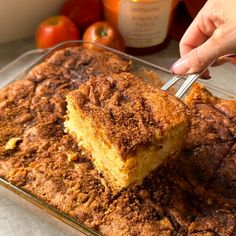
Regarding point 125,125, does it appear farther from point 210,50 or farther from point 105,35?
point 105,35

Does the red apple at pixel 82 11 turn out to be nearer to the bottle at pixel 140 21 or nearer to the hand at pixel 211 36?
the bottle at pixel 140 21

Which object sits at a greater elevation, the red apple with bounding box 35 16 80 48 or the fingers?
the fingers

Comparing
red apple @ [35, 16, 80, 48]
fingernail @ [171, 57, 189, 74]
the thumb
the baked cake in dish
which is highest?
the thumb

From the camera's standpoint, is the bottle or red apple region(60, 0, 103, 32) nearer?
the bottle

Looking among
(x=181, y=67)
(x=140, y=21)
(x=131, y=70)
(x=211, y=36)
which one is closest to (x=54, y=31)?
(x=140, y=21)

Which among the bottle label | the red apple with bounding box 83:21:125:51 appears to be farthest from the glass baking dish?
the bottle label

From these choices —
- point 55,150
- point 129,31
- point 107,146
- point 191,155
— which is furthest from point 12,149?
point 129,31

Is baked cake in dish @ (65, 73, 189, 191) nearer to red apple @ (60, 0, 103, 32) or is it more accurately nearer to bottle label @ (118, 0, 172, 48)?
bottle label @ (118, 0, 172, 48)

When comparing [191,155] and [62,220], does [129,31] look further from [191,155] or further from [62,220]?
[62,220]
